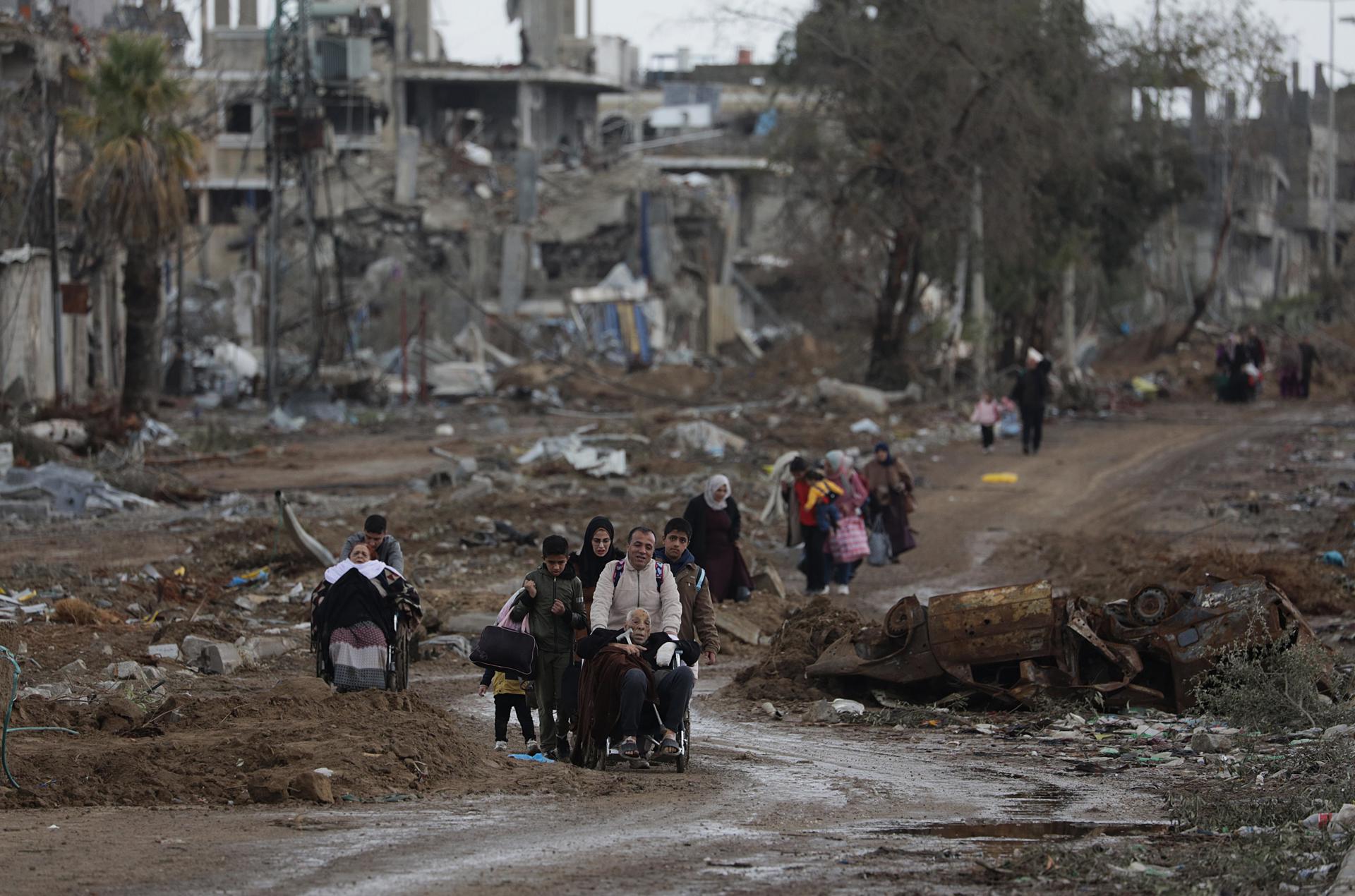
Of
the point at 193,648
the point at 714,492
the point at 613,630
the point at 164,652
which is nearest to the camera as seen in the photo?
the point at 613,630

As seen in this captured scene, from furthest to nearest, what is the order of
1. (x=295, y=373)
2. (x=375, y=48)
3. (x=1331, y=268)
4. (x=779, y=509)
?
(x=375, y=48)
(x=1331, y=268)
(x=295, y=373)
(x=779, y=509)

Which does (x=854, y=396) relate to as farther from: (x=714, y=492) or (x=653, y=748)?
(x=653, y=748)

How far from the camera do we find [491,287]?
53875mm

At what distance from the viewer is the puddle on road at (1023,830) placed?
6781 millimetres

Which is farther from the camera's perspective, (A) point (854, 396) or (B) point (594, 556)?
(A) point (854, 396)

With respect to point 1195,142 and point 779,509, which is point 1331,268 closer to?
point 1195,142

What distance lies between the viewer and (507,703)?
9055mm

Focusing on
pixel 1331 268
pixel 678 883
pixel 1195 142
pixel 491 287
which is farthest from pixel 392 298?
pixel 678 883

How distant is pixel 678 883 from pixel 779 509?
11.9m

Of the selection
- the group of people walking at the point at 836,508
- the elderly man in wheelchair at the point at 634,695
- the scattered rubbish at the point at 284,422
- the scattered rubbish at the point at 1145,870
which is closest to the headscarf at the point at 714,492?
the group of people walking at the point at 836,508

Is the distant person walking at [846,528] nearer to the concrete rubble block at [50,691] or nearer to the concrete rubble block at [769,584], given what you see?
the concrete rubble block at [769,584]

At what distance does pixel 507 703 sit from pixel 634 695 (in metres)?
1.08

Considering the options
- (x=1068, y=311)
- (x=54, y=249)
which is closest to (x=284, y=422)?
(x=54, y=249)

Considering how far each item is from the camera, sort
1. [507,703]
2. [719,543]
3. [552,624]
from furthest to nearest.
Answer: [719,543] < [507,703] < [552,624]
